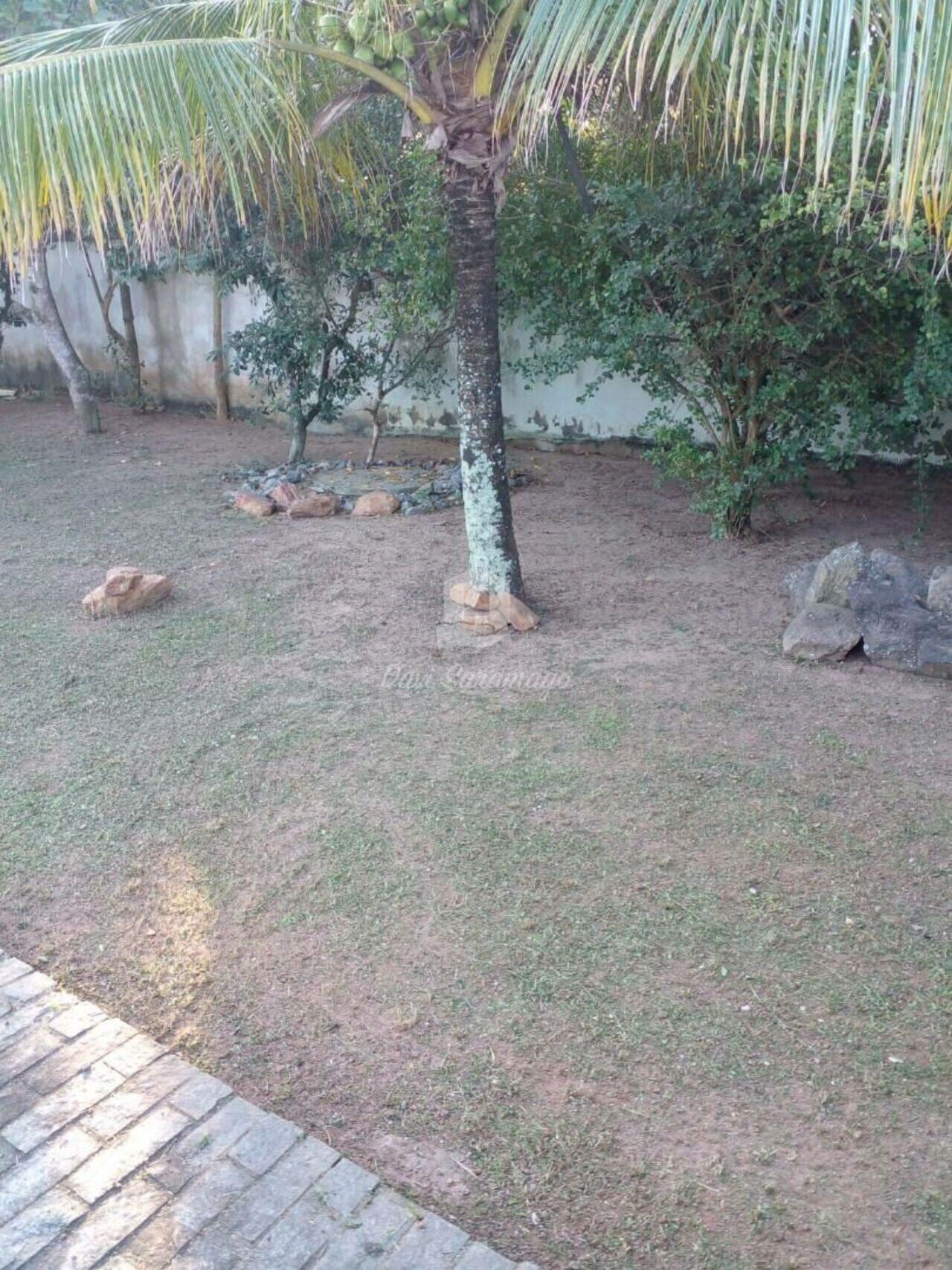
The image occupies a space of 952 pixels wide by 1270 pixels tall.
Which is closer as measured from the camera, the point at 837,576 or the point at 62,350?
the point at 837,576

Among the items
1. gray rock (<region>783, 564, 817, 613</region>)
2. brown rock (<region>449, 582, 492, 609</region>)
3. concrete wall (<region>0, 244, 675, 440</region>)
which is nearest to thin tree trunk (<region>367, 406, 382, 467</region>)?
concrete wall (<region>0, 244, 675, 440</region>)

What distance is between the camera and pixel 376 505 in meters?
8.60

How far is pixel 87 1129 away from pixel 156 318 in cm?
1217

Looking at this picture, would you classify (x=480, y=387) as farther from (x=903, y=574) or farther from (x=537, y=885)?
(x=537, y=885)

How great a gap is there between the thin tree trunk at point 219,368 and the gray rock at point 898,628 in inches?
331

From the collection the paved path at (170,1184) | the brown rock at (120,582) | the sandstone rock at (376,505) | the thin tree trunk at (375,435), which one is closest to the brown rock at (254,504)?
the sandstone rock at (376,505)

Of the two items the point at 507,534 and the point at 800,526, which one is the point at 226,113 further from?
the point at 800,526

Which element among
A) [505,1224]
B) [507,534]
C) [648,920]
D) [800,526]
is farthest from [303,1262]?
[800,526]

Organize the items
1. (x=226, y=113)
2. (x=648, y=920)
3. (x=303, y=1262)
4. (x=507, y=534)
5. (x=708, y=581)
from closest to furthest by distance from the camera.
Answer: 1. (x=303, y=1262)
2. (x=648, y=920)
3. (x=226, y=113)
4. (x=507, y=534)
5. (x=708, y=581)

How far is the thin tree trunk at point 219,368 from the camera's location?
12.2 meters

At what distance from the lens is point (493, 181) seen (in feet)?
18.3

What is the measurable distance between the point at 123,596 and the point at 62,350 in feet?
21.8

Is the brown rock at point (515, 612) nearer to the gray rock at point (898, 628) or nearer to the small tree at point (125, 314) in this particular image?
the gray rock at point (898, 628)

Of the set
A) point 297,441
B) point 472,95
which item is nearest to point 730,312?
point 472,95
